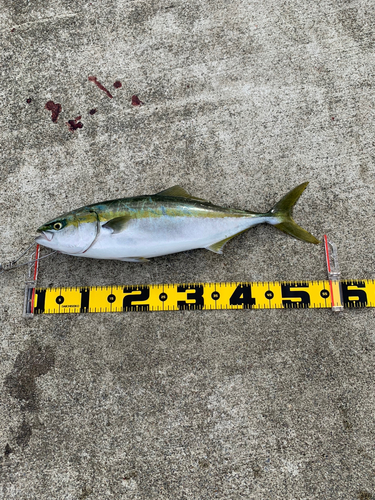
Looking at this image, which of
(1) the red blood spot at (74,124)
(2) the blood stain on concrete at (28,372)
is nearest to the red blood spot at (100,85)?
(1) the red blood spot at (74,124)

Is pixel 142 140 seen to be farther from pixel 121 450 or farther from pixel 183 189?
pixel 121 450

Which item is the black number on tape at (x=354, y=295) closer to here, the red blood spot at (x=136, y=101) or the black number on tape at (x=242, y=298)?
the black number on tape at (x=242, y=298)

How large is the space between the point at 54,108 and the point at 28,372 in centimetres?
272

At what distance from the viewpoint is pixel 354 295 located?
2.92 meters

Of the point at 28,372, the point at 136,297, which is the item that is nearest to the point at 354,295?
the point at 136,297

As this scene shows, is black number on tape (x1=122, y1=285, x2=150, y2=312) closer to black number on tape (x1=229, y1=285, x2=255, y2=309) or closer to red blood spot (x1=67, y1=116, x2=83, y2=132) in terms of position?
black number on tape (x1=229, y1=285, x2=255, y2=309)

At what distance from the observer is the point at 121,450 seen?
106 inches

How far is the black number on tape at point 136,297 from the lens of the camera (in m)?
2.98

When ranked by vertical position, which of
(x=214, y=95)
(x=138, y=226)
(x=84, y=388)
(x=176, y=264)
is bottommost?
(x=84, y=388)

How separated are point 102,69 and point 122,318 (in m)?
2.69

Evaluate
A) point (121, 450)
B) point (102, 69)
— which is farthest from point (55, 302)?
point (102, 69)

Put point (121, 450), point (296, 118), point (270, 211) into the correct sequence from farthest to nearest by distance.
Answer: point (296, 118), point (270, 211), point (121, 450)

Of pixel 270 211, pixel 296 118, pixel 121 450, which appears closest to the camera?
pixel 121 450

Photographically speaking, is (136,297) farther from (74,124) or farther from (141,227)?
(74,124)
